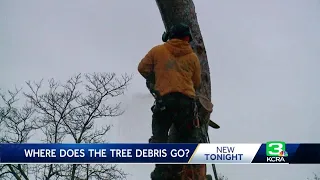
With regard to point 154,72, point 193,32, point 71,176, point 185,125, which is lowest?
point 71,176

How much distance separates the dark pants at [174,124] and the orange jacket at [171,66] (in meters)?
0.06

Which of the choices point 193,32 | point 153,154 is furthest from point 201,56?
point 153,154

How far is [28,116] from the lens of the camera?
3783 mm

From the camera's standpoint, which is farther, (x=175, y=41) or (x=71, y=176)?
(x=71, y=176)

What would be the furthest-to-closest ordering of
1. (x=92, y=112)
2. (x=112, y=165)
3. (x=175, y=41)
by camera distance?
(x=92, y=112), (x=112, y=165), (x=175, y=41)

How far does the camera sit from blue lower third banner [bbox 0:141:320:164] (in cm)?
352

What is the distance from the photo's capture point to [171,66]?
118 inches

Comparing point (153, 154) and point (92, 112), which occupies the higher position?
point (92, 112)

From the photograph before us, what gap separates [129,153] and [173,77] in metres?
0.82

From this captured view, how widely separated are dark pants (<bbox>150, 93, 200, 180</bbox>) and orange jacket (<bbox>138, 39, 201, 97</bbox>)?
6 cm

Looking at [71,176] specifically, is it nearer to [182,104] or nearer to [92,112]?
[92,112]

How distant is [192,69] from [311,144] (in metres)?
1.18
